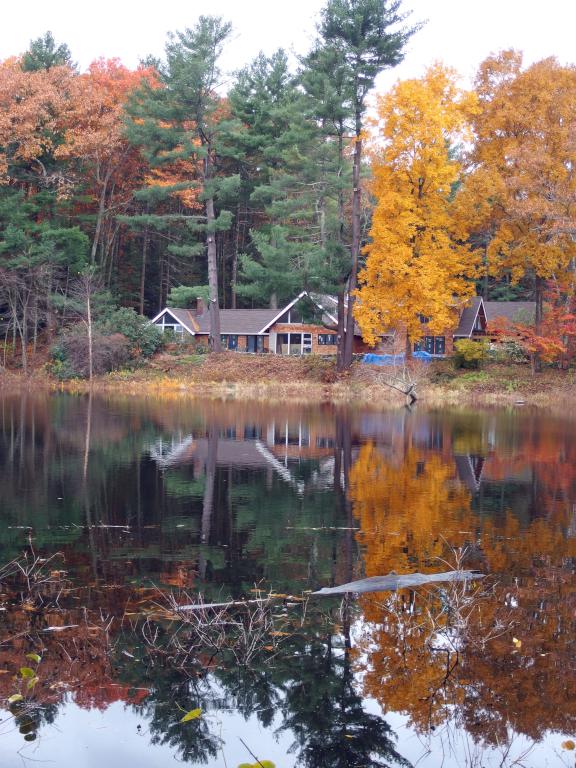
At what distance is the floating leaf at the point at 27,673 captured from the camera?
6.20m

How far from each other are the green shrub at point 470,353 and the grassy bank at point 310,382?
1.62ft

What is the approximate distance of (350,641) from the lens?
25.3ft

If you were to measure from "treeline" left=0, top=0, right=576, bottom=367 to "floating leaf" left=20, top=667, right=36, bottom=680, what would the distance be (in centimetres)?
3217

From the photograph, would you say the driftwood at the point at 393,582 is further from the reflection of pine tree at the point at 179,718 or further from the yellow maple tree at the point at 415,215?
the yellow maple tree at the point at 415,215

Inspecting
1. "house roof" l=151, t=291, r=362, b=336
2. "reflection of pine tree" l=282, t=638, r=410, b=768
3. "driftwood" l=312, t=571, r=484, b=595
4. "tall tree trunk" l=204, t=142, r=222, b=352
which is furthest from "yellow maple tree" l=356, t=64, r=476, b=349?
"reflection of pine tree" l=282, t=638, r=410, b=768

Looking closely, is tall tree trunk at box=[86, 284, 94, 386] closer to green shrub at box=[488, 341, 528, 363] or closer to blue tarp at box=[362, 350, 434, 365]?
blue tarp at box=[362, 350, 434, 365]

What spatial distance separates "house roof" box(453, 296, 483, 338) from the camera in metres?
51.0

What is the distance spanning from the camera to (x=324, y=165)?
131ft

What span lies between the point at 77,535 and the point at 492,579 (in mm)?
5535

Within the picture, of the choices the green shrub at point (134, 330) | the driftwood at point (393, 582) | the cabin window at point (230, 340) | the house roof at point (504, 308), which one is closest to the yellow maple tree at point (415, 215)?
the green shrub at point (134, 330)

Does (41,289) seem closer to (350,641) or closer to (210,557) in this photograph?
(210,557)

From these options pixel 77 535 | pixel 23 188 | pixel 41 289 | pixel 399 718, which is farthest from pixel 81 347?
pixel 399 718

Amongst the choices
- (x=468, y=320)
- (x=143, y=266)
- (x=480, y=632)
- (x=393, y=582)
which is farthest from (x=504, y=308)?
(x=480, y=632)

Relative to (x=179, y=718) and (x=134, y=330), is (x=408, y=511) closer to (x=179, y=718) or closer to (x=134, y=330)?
(x=179, y=718)
